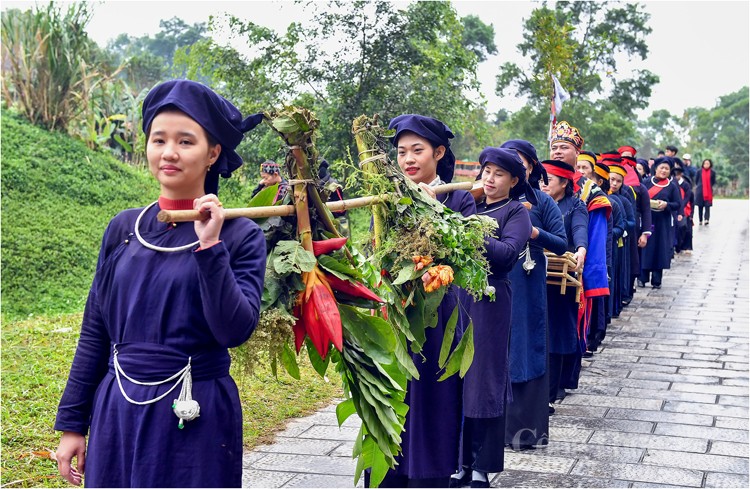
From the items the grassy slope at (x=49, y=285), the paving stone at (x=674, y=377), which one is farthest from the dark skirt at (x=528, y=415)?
the paving stone at (x=674, y=377)

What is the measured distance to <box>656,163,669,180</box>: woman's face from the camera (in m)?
15.0

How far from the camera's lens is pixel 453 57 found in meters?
12.6

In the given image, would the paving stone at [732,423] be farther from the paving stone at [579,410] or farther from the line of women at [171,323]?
the line of women at [171,323]

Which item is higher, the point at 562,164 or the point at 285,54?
the point at 285,54

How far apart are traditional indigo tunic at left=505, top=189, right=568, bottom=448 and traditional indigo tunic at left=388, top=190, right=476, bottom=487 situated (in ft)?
4.88

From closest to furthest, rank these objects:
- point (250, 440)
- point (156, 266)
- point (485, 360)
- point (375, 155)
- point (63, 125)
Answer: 1. point (156, 266)
2. point (375, 155)
3. point (485, 360)
4. point (250, 440)
5. point (63, 125)

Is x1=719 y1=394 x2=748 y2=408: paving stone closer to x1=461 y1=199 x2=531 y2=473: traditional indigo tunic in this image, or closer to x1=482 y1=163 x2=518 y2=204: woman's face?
x1=461 y1=199 x2=531 y2=473: traditional indigo tunic

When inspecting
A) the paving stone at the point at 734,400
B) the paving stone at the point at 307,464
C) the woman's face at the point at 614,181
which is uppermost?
the woman's face at the point at 614,181

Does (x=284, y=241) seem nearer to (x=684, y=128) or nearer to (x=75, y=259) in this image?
(x=75, y=259)

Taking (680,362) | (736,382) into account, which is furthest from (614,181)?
(736,382)

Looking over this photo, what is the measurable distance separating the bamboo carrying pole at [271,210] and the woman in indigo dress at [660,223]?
10.0m

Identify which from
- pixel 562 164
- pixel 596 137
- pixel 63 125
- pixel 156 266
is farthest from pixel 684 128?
pixel 156 266

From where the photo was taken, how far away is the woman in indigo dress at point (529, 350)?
20.0 feet

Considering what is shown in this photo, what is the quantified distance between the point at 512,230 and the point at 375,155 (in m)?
1.45
